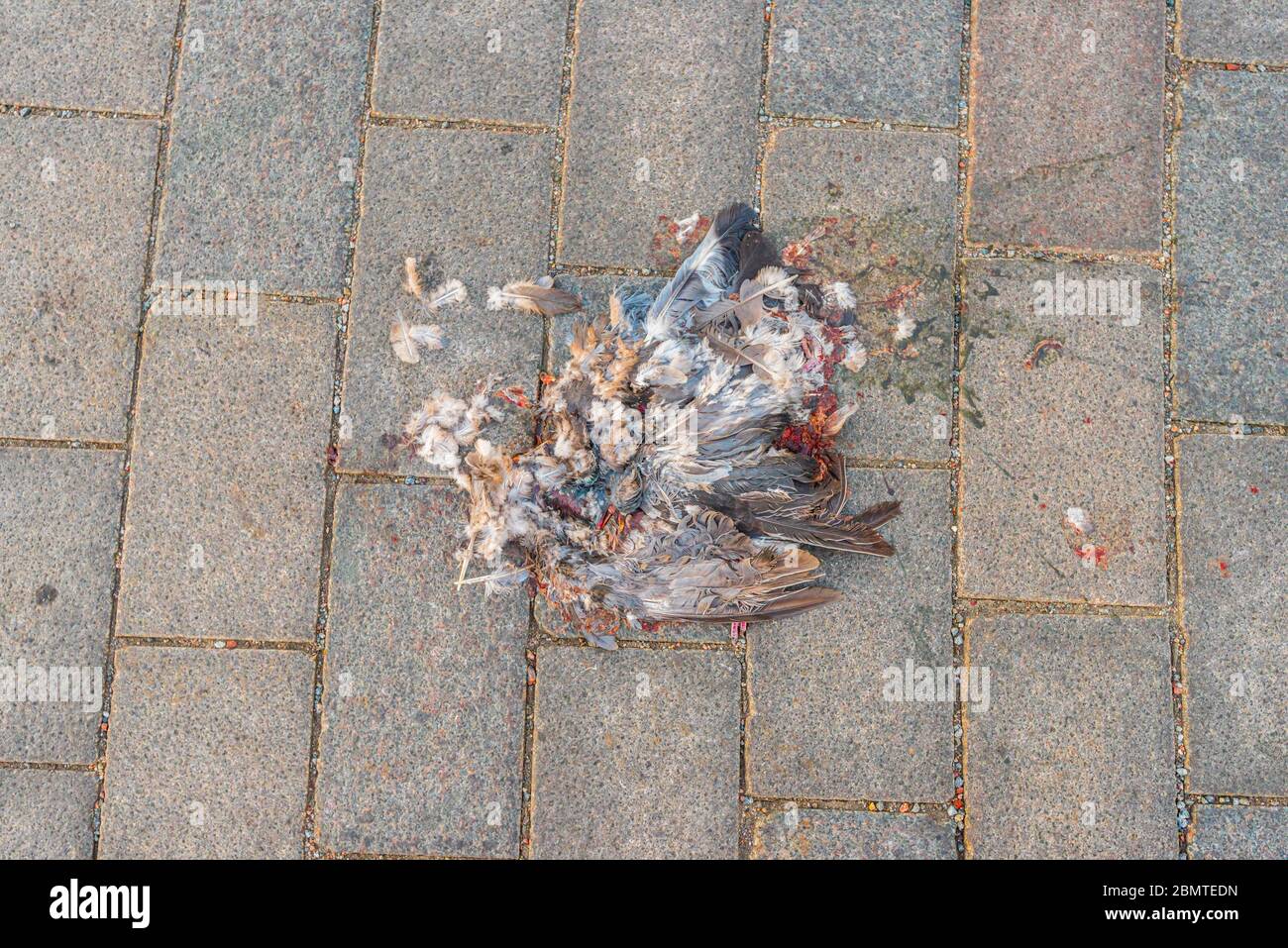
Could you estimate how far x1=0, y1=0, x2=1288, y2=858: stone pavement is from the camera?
3859 mm

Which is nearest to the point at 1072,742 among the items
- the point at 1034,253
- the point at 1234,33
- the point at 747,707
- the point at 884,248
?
the point at 747,707

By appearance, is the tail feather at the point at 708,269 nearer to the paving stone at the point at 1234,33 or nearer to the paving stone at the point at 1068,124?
the paving stone at the point at 1068,124

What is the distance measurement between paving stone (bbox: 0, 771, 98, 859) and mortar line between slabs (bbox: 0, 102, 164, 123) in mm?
3217

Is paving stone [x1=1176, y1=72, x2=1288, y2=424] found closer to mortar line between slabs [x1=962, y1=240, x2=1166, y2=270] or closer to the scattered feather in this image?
mortar line between slabs [x1=962, y1=240, x2=1166, y2=270]

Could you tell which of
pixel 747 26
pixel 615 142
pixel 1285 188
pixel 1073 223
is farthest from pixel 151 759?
pixel 1285 188

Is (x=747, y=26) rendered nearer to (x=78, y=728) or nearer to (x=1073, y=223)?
(x=1073, y=223)

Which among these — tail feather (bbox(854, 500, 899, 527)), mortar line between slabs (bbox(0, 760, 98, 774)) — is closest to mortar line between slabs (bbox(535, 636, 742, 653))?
tail feather (bbox(854, 500, 899, 527))

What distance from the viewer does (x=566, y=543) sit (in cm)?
376

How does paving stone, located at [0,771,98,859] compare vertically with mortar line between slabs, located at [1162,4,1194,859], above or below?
below

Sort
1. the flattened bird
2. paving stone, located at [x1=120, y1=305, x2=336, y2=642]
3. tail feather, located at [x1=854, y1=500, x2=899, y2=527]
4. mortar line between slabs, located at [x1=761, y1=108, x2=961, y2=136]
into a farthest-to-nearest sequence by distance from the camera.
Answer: mortar line between slabs, located at [x1=761, y1=108, x2=961, y2=136] → paving stone, located at [x1=120, y1=305, x2=336, y2=642] → tail feather, located at [x1=854, y1=500, x2=899, y2=527] → the flattened bird

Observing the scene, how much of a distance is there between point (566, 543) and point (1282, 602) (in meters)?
3.42

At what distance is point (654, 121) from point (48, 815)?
4.43 m

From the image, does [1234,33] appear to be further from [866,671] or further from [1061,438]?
[866,671]

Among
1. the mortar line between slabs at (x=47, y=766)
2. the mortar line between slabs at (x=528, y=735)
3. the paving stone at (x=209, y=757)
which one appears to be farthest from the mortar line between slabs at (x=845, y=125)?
the mortar line between slabs at (x=47, y=766)
